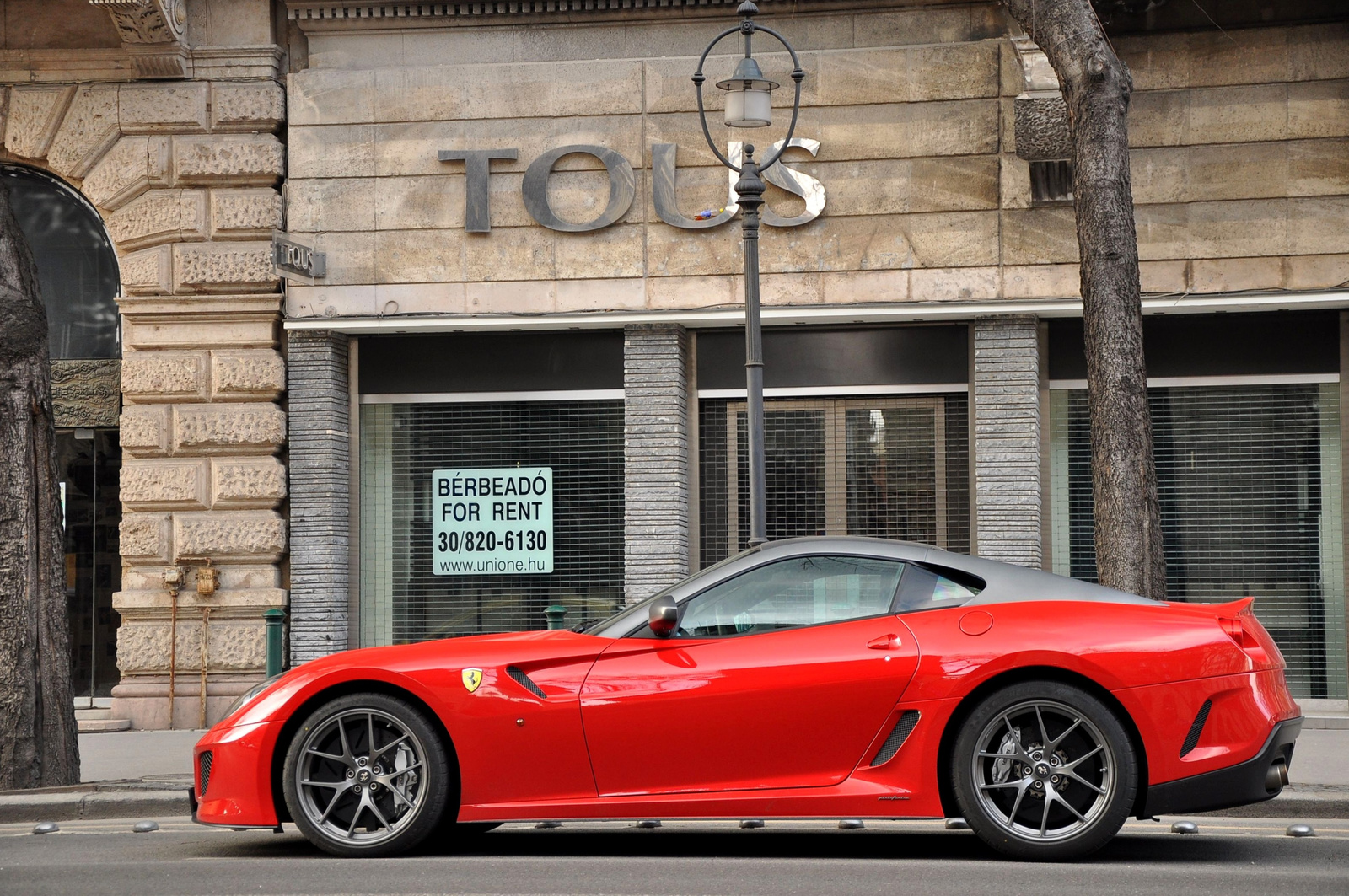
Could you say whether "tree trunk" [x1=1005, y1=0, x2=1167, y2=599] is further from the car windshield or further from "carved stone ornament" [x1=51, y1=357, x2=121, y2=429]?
"carved stone ornament" [x1=51, y1=357, x2=121, y2=429]

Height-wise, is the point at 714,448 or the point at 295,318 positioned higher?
the point at 295,318

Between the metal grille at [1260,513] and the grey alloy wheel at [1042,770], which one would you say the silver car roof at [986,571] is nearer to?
the grey alloy wheel at [1042,770]

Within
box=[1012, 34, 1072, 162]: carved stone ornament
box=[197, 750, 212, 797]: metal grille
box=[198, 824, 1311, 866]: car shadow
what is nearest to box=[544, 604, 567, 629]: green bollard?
box=[198, 824, 1311, 866]: car shadow

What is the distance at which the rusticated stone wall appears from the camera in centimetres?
1396

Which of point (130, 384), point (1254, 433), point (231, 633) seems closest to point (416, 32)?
point (130, 384)

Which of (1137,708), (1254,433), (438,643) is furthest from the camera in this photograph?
(1254,433)

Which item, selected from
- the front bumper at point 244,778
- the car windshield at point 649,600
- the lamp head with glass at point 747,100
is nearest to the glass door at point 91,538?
the lamp head with glass at point 747,100

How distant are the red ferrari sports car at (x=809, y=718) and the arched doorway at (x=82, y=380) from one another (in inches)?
346

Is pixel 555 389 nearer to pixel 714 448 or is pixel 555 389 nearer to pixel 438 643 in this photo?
pixel 714 448

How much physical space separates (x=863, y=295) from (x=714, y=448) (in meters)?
1.97

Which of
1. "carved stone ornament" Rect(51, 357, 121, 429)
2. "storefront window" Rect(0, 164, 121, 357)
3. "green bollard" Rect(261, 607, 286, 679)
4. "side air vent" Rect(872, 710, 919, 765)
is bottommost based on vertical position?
"green bollard" Rect(261, 607, 286, 679)

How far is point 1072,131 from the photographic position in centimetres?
1077

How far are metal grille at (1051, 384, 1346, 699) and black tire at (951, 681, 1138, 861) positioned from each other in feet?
25.6

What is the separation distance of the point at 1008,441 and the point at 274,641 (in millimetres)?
6561
